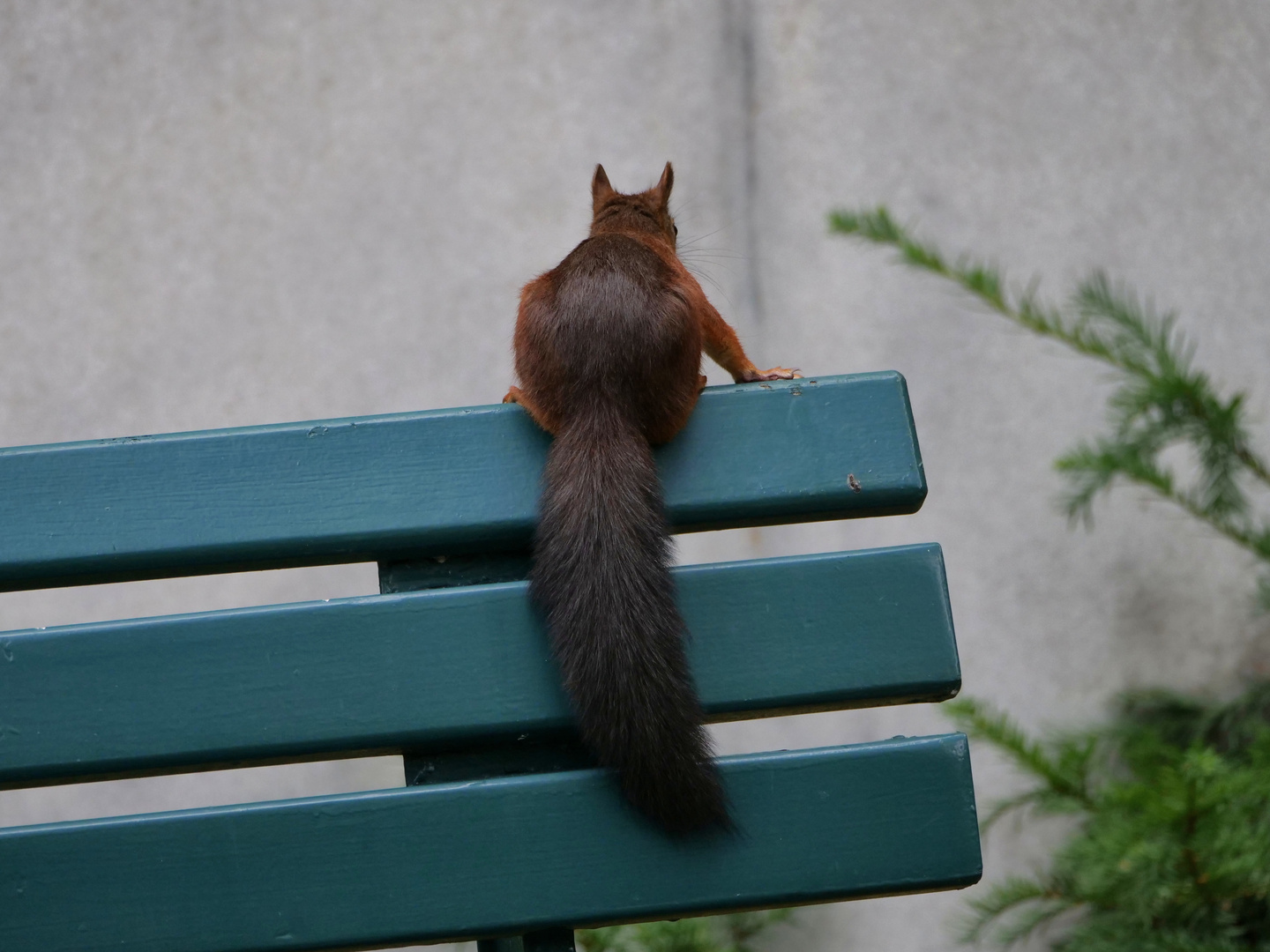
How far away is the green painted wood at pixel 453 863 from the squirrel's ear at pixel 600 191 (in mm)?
724

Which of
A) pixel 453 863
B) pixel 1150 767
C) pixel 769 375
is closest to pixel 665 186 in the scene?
pixel 769 375

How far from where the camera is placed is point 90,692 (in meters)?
0.73

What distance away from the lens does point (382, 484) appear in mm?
773

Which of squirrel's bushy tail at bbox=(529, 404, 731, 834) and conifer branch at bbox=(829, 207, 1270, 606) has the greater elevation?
conifer branch at bbox=(829, 207, 1270, 606)

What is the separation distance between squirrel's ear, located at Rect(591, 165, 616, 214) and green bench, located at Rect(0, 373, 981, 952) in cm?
53

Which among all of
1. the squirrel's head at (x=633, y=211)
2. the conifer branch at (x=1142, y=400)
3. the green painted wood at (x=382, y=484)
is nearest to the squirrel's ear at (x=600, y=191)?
the squirrel's head at (x=633, y=211)

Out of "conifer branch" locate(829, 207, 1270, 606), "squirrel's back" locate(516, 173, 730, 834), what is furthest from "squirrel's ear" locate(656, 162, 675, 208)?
"squirrel's back" locate(516, 173, 730, 834)

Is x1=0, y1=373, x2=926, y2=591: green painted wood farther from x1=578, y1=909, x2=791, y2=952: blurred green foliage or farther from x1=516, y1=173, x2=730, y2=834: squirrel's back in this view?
x1=578, y1=909, x2=791, y2=952: blurred green foliage

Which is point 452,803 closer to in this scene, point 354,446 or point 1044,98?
point 354,446

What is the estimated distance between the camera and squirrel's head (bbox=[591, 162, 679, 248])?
1188 mm

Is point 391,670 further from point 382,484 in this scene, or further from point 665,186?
point 665,186

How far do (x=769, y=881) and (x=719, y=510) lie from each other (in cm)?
24

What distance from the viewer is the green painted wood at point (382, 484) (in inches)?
29.8

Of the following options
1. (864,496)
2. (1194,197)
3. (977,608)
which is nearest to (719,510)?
(864,496)
